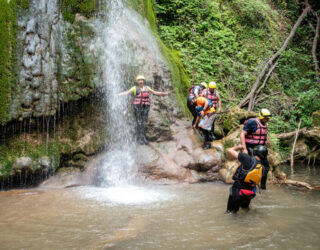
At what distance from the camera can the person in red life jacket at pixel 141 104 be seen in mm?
8336

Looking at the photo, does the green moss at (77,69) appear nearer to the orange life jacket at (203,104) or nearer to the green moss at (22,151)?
the green moss at (22,151)

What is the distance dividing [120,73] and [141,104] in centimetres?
119

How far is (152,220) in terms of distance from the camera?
4973 millimetres

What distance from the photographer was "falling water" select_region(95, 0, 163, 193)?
8.17m

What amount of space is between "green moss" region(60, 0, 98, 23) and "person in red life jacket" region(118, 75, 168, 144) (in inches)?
95.0

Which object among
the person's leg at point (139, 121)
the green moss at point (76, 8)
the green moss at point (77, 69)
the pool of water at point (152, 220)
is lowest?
the pool of water at point (152, 220)

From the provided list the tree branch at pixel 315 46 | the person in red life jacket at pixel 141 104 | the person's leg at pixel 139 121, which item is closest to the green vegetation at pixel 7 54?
the person in red life jacket at pixel 141 104

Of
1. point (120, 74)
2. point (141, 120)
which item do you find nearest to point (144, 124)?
point (141, 120)

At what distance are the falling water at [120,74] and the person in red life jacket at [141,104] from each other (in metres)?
0.25

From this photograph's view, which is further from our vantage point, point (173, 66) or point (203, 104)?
point (173, 66)

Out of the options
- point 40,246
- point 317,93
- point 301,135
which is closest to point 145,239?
point 40,246

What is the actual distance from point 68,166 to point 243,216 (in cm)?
499

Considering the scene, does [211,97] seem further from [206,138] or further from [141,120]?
[141,120]

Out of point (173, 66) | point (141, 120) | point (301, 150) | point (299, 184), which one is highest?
point (173, 66)
